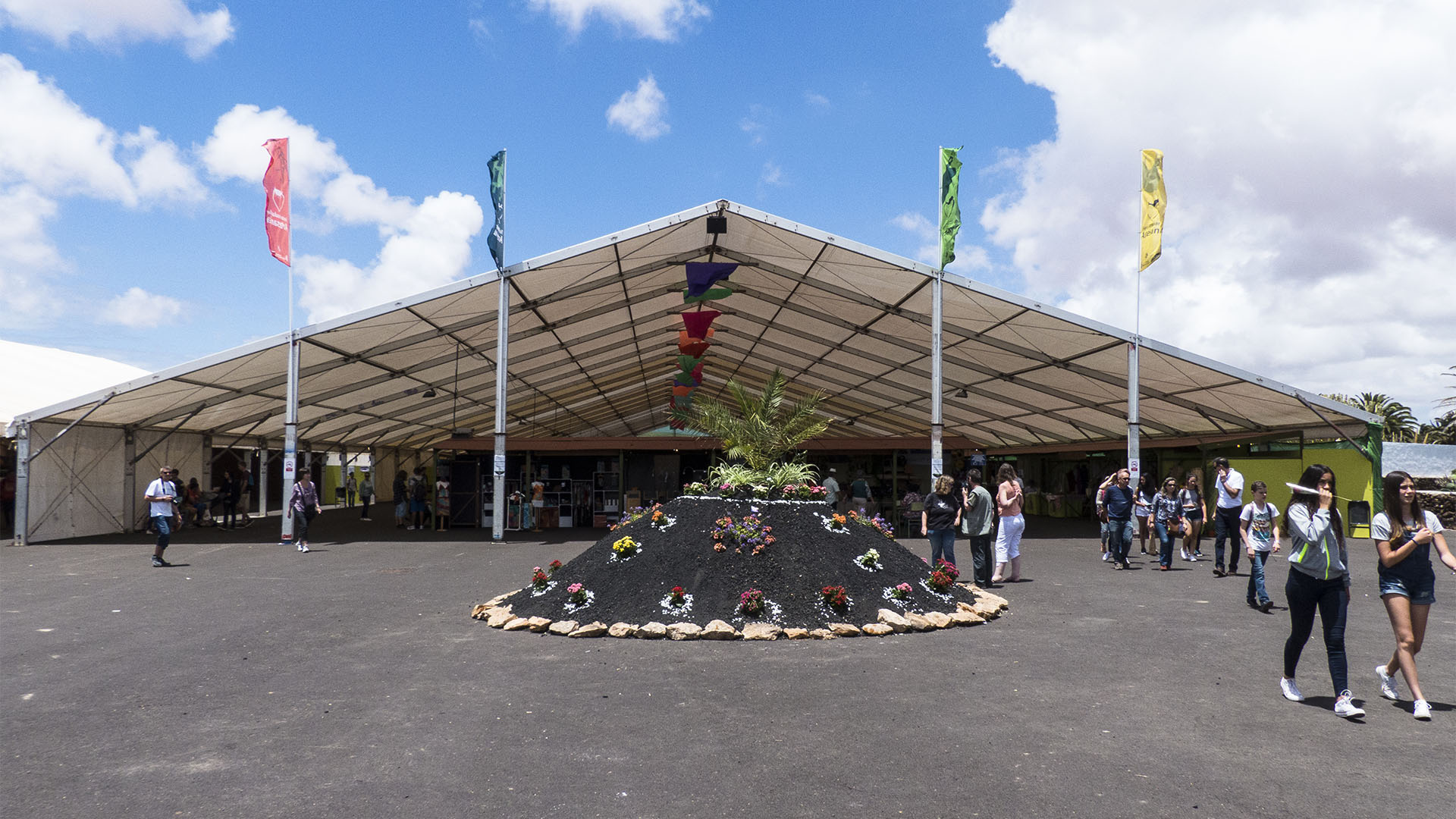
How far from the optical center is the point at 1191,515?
48.1ft

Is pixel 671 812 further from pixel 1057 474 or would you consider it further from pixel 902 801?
pixel 1057 474

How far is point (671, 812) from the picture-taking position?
4.05m

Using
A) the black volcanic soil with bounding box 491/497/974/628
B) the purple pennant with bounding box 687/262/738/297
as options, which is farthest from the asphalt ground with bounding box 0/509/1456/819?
the purple pennant with bounding box 687/262/738/297

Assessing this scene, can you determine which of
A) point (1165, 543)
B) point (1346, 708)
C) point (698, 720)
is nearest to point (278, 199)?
point (698, 720)

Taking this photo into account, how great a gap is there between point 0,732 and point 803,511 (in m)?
7.76

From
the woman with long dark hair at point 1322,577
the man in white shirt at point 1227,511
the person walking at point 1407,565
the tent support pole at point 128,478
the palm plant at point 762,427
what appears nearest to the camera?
the person walking at point 1407,565

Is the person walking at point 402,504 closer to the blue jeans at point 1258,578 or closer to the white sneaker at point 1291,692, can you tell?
the blue jeans at point 1258,578

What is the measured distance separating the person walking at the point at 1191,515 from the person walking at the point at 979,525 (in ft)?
14.4

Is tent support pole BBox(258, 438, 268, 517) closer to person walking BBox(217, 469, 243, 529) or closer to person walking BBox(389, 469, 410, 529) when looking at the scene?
person walking BBox(217, 469, 243, 529)

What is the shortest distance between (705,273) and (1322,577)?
1462cm

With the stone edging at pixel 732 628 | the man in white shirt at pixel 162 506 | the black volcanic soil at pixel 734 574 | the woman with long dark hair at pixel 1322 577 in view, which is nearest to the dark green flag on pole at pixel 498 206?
the man in white shirt at pixel 162 506

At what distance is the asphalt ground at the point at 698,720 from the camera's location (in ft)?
13.9

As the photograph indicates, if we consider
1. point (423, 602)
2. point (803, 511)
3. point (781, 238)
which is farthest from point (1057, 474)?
point (423, 602)

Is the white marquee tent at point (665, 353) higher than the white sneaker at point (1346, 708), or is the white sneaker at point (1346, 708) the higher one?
the white marquee tent at point (665, 353)
